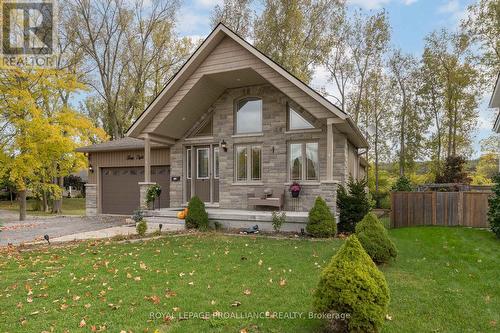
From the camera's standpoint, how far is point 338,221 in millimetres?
9984

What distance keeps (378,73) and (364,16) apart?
3951 millimetres

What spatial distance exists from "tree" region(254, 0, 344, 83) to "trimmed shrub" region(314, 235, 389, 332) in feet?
66.1

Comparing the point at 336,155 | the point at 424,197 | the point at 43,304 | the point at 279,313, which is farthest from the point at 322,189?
the point at 43,304

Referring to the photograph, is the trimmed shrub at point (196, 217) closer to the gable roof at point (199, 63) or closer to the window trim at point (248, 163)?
the window trim at point (248, 163)

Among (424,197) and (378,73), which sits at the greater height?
(378,73)

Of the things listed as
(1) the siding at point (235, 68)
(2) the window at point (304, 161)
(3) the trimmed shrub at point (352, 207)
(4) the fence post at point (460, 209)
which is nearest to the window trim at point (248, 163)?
(2) the window at point (304, 161)

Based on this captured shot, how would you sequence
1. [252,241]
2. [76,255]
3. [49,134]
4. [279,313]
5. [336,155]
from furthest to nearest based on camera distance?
1. [49,134]
2. [336,155]
3. [252,241]
4. [76,255]
5. [279,313]

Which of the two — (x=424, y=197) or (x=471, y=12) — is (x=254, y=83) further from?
(x=471, y=12)

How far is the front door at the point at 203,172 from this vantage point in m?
12.6

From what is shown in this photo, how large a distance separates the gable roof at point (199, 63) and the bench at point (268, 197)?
3.23 m

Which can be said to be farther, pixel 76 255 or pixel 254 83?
pixel 254 83

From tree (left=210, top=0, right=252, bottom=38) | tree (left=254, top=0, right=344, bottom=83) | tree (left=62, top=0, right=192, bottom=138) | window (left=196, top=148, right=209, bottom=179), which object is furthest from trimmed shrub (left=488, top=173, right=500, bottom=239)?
tree (left=62, top=0, right=192, bottom=138)

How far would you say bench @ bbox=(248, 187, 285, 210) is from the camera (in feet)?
36.1

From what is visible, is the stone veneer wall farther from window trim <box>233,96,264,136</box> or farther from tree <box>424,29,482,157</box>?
tree <box>424,29,482,157</box>
